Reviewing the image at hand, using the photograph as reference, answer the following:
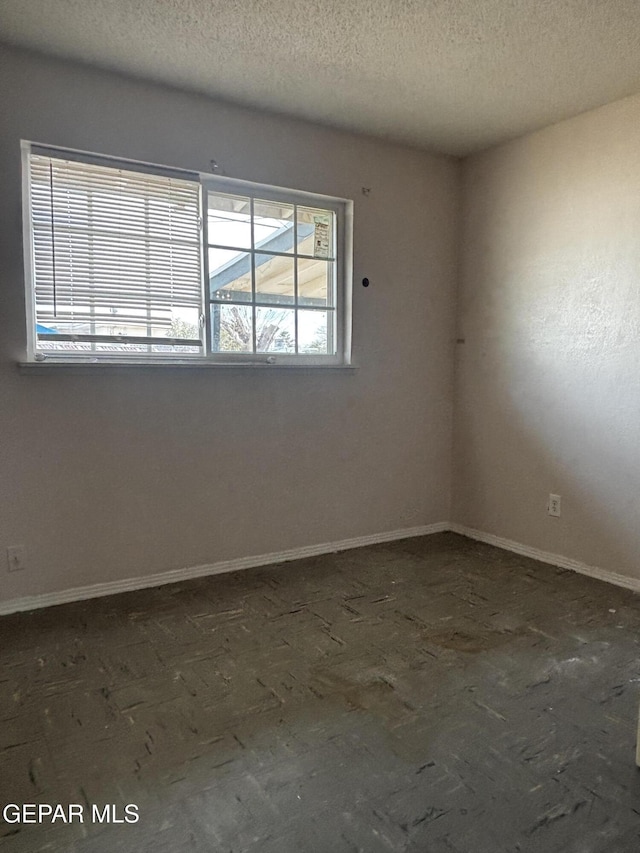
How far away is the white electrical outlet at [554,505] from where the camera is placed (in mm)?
3215

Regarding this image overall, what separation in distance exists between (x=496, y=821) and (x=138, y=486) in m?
2.06

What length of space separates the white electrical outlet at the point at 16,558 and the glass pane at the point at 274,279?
1.70 m

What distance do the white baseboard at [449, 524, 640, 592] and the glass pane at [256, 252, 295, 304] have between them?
190 centimetres

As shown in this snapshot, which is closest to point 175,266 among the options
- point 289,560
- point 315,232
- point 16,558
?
point 315,232

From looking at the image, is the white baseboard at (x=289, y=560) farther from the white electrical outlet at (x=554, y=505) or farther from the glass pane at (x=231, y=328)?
the glass pane at (x=231, y=328)

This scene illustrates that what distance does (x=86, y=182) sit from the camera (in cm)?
261

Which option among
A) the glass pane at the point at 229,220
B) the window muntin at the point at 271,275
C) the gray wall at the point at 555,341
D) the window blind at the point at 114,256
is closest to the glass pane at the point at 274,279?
the window muntin at the point at 271,275

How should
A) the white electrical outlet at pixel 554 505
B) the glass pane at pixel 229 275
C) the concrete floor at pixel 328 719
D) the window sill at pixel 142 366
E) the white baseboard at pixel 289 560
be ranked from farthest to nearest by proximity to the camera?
1. the white electrical outlet at pixel 554 505
2. the glass pane at pixel 229 275
3. the white baseboard at pixel 289 560
4. the window sill at pixel 142 366
5. the concrete floor at pixel 328 719

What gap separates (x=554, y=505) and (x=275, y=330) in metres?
1.86

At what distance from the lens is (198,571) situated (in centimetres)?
300

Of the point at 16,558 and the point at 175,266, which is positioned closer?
the point at 16,558

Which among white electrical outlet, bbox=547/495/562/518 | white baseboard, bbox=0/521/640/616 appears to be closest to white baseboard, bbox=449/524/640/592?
white baseboard, bbox=0/521/640/616

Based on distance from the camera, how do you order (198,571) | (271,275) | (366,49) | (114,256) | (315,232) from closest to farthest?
(366,49), (114,256), (198,571), (271,275), (315,232)

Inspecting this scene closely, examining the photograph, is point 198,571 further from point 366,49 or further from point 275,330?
point 366,49
